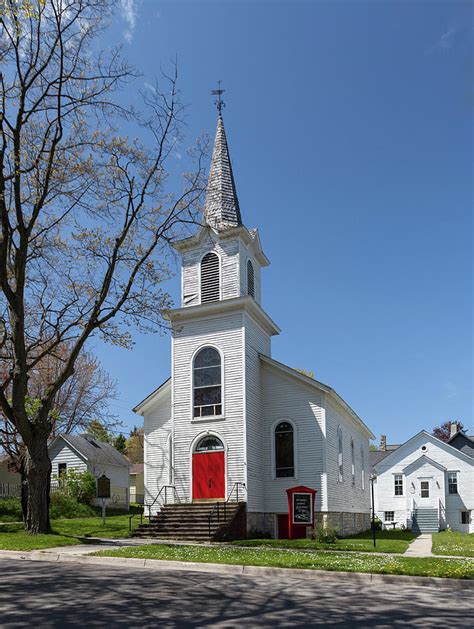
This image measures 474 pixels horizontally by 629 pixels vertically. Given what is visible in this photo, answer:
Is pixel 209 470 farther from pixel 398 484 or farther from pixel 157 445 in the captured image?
pixel 398 484

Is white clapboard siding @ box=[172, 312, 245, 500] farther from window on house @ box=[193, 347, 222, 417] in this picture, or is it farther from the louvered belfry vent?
the louvered belfry vent

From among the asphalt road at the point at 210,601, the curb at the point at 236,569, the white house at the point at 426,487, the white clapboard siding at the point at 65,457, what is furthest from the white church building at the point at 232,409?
the white house at the point at 426,487

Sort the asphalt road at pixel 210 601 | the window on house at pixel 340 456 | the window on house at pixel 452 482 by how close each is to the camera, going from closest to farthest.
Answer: the asphalt road at pixel 210 601, the window on house at pixel 340 456, the window on house at pixel 452 482

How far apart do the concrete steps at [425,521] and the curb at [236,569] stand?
31.6m

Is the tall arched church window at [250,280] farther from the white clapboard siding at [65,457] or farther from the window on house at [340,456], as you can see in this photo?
the white clapboard siding at [65,457]

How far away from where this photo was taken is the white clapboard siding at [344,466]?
25391 millimetres

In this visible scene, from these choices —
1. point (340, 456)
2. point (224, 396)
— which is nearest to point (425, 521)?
point (340, 456)

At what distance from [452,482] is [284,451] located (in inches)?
942

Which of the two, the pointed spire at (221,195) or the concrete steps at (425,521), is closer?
the pointed spire at (221,195)

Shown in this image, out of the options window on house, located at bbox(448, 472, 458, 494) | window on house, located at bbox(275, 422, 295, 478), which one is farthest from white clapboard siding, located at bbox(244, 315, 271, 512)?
window on house, located at bbox(448, 472, 458, 494)

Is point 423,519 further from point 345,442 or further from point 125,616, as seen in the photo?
point 125,616

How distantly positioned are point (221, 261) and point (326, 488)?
998 cm

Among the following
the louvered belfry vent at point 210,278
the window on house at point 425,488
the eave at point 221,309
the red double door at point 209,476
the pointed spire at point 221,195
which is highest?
the pointed spire at point 221,195

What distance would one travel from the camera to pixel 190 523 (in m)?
21.9
